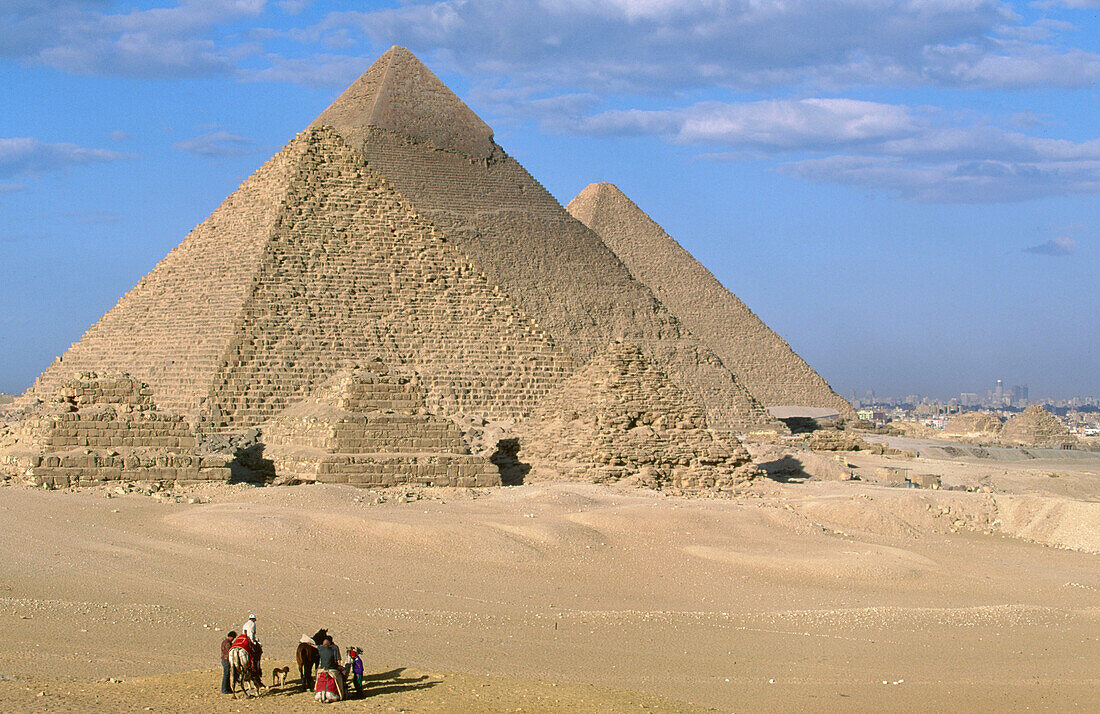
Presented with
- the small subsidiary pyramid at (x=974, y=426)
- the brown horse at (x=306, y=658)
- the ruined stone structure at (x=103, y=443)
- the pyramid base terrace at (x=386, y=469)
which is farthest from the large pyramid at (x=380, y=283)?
the small subsidiary pyramid at (x=974, y=426)

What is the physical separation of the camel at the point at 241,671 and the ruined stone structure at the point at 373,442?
414 inches

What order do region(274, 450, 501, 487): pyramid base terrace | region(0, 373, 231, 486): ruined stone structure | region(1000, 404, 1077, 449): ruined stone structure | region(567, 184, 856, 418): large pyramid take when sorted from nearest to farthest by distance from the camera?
region(0, 373, 231, 486): ruined stone structure < region(274, 450, 501, 487): pyramid base terrace < region(1000, 404, 1077, 449): ruined stone structure < region(567, 184, 856, 418): large pyramid

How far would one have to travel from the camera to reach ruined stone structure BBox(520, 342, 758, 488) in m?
21.1

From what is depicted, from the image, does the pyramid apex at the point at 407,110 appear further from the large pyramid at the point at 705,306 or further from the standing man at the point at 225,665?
the standing man at the point at 225,665

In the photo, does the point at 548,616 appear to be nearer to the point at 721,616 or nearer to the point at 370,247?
the point at 721,616

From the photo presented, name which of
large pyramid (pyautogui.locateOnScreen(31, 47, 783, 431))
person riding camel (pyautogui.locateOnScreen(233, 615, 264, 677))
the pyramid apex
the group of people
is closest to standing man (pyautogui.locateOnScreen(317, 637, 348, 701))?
the group of people

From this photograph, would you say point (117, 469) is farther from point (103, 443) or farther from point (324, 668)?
point (324, 668)

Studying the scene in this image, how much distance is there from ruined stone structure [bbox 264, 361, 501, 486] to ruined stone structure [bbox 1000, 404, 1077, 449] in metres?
32.0

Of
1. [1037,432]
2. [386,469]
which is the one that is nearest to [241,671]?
[386,469]

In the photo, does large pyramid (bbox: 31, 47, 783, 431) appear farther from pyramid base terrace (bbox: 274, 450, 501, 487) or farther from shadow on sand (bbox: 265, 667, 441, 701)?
shadow on sand (bbox: 265, 667, 441, 701)

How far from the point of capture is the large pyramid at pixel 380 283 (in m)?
30.4

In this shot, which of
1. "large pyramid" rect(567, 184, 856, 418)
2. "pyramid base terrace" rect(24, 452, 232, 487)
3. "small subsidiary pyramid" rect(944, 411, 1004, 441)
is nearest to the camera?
"pyramid base terrace" rect(24, 452, 232, 487)

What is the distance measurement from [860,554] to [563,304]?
2416 centimetres

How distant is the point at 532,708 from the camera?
8688 millimetres
